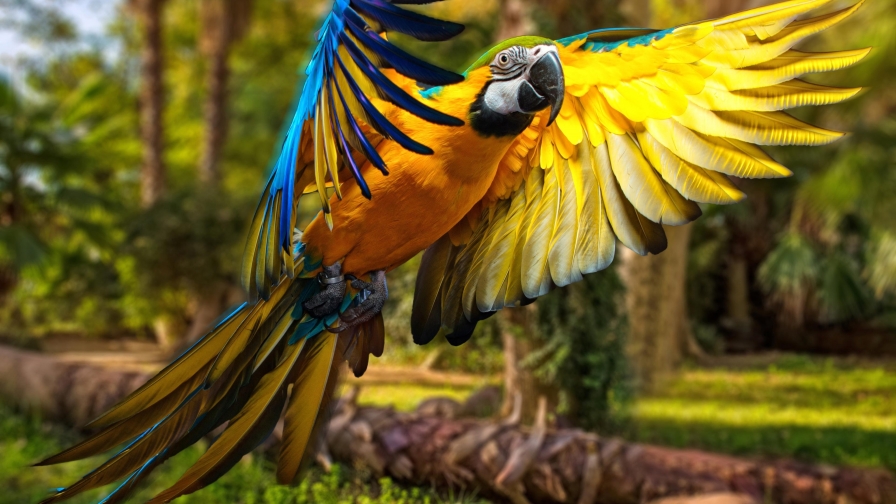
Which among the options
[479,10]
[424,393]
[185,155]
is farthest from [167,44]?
[424,393]

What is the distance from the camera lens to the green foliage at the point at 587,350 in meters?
3.45

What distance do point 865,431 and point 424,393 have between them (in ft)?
9.52

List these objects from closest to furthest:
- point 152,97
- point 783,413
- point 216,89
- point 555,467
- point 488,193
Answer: point 488,193, point 555,467, point 783,413, point 152,97, point 216,89

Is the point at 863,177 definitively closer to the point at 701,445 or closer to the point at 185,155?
the point at 701,445

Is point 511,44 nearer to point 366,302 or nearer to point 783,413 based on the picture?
point 366,302

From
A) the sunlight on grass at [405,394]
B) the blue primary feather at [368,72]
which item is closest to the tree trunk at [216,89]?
the sunlight on grass at [405,394]

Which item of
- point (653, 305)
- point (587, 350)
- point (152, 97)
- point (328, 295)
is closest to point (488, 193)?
point (328, 295)

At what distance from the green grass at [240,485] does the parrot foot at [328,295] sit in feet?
2.67

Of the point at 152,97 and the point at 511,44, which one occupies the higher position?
the point at 152,97

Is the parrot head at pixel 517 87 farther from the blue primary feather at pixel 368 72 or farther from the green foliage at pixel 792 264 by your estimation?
the green foliage at pixel 792 264

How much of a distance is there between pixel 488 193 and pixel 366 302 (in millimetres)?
339

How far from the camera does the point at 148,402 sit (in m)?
1.31

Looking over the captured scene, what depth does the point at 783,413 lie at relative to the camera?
4941mm

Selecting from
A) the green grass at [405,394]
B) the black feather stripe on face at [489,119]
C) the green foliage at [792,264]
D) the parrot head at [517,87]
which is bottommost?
the green grass at [405,394]
